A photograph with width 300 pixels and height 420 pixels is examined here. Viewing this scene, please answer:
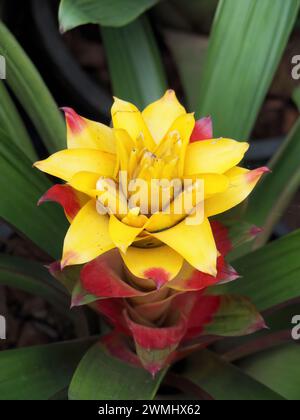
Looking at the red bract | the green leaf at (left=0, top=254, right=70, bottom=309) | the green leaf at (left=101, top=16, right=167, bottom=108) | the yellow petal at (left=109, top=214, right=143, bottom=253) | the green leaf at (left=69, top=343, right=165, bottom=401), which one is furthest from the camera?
the green leaf at (left=101, top=16, right=167, bottom=108)

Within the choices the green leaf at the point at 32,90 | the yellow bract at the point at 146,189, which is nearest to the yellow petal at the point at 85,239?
the yellow bract at the point at 146,189

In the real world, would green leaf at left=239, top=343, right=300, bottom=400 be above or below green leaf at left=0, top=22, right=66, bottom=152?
below

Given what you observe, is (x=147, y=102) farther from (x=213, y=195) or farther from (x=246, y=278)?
(x=213, y=195)

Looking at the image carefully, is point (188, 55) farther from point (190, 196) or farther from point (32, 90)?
point (190, 196)

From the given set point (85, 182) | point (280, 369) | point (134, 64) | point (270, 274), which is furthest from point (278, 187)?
point (85, 182)

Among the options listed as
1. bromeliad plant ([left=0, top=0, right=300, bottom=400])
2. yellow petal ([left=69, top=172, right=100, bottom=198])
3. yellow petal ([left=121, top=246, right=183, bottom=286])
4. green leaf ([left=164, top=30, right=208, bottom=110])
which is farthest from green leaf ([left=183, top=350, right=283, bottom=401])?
green leaf ([left=164, top=30, right=208, bottom=110])

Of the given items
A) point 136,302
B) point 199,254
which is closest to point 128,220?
point 199,254

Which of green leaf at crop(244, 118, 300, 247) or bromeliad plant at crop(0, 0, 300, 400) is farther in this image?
green leaf at crop(244, 118, 300, 247)

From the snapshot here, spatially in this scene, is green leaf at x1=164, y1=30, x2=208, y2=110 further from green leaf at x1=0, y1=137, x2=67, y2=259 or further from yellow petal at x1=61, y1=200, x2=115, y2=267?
yellow petal at x1=61, y1=200, x2=115, y2=267
